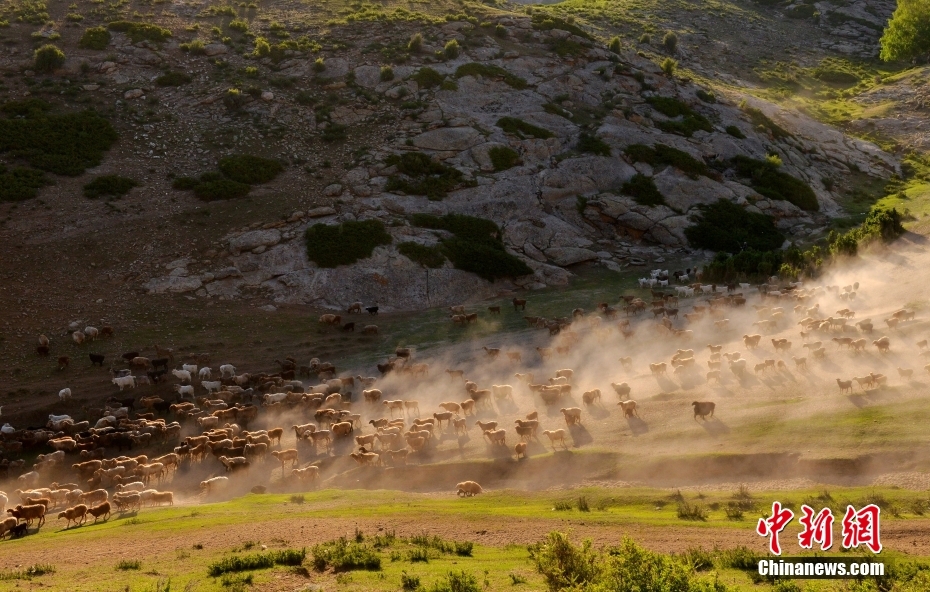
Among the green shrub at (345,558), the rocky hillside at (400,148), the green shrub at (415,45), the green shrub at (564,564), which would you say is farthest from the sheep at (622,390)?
the green shrub at (415,45)

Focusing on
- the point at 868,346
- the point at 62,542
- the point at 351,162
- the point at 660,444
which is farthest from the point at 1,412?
the point at 868,346

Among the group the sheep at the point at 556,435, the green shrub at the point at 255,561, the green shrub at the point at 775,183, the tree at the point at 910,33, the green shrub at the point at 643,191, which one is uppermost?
the tree at the point at 910,33

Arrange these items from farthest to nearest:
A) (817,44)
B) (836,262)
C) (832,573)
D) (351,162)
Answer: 1. (817,44)
2. (351,162)
3. (836,262)
4. (832,573)

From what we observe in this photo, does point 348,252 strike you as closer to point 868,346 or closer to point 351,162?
point 351,162

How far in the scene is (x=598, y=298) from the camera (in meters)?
52.5

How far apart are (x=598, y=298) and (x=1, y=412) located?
119 feet

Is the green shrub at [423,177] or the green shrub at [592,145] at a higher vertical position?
the green shrub at [592,145]

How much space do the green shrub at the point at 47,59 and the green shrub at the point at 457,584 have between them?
6935cm

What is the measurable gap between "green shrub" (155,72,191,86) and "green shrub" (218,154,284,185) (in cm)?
1423

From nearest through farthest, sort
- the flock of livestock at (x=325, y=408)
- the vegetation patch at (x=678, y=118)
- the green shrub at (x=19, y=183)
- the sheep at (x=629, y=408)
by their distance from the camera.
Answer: the flock of livestock at (x=325, y=408), the sheep at (x=629, y=408), the green shrub at (x=19, y=183), the vegetation patch at (x=678, y=118)

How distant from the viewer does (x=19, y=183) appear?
5469 cm

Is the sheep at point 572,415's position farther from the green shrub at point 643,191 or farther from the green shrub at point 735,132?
the green shrub at point 735,132

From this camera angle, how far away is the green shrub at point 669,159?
226 feet

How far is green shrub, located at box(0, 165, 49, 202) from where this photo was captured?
5366cm
